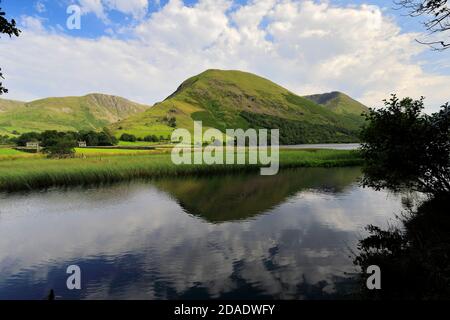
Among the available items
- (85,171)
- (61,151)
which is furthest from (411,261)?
(61,151)

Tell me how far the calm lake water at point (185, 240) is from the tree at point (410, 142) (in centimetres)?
610

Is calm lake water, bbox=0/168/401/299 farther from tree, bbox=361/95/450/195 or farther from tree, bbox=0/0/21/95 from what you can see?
tree, bbox=0/0/21/95

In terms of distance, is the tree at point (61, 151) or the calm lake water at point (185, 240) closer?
the calm lake water at point (185, 240)

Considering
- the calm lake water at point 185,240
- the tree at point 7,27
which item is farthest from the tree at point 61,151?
Result: the tree at point 7,27

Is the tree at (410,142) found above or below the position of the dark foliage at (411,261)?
above

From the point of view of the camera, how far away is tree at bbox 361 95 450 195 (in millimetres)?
18578

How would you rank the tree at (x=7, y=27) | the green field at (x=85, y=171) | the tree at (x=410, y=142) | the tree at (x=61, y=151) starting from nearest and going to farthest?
the tree at (x=7, y=27) < the tree at (x=410, y=142) < the green field at (x=85, y=171) < the tree at (x=61, y=151)

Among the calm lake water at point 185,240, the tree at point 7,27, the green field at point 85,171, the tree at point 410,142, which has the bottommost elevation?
the calm lake water at point 185,240

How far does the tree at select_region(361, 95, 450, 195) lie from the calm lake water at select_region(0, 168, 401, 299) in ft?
20.0

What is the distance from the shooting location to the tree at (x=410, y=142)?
18.6m

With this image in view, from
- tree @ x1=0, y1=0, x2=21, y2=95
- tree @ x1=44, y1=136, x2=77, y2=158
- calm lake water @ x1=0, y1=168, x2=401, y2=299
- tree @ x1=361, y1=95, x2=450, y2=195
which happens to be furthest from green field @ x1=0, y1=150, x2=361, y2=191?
tree @ x1=0, y1=0, x2=21, y2=95

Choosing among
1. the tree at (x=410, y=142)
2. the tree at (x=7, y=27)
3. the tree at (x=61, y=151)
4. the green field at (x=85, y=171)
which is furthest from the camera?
the tree at (x=61, y=151)

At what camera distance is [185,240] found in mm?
22312

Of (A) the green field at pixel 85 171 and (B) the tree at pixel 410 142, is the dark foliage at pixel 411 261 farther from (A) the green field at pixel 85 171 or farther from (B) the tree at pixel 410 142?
(A) the green field at pixel 85 171
